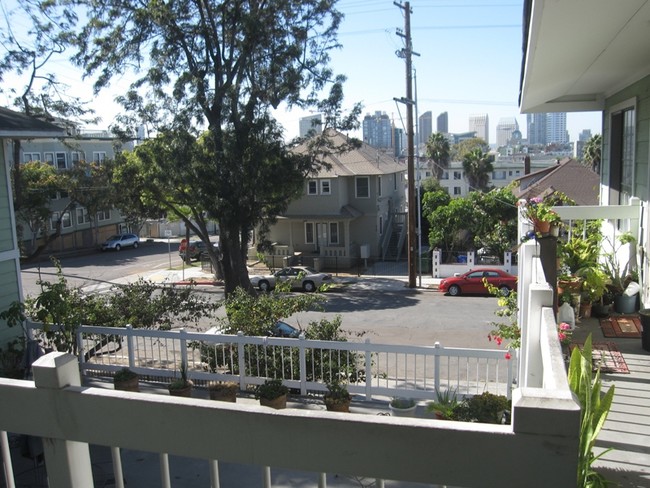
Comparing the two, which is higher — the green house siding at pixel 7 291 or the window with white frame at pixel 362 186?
the window with white frame at pixel 362 186

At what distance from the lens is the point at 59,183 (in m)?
36.5

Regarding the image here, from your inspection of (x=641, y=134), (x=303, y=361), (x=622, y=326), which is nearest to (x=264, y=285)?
(x=303, y=361)

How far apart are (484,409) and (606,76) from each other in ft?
20.3

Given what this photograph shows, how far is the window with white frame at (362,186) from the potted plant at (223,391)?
2495 centimetres

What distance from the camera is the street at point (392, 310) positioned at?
1706 centimetres

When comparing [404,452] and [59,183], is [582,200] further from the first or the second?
[404,452]

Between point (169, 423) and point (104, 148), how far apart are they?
49.0 m

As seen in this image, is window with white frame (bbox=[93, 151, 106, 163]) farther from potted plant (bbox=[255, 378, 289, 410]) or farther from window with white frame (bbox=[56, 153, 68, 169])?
potted plant (bbox=[255, 378, 289, 410])

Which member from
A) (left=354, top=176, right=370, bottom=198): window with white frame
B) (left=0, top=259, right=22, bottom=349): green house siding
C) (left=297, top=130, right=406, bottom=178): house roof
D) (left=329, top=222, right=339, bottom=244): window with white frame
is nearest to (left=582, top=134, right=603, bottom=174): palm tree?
(left=297, top=130, right=406, bottom=178): house roof

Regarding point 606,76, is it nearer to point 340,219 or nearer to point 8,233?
point 8,233

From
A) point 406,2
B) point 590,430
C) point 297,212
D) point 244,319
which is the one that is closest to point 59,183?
point 297,212

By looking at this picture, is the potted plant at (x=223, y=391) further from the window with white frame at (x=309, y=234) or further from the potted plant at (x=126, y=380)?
the window with white frame at (x=309, y=234)

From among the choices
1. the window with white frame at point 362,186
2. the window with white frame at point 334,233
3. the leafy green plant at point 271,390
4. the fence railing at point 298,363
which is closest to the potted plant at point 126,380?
the fence railing at point 298,363

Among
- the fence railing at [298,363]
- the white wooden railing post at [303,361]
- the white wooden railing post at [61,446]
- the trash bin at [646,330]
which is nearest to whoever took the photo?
the white wooden railing post at [61,446]
